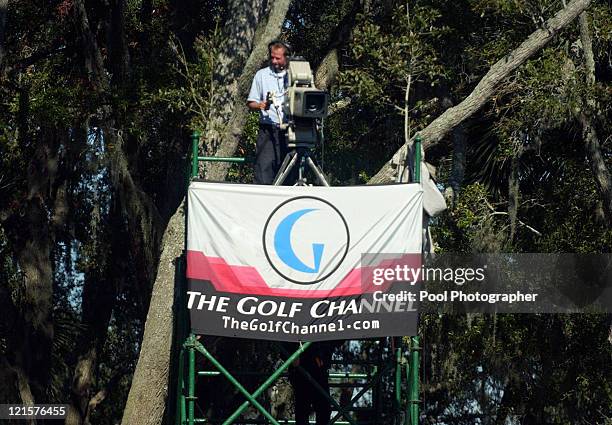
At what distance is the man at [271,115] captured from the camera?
37.0 feet

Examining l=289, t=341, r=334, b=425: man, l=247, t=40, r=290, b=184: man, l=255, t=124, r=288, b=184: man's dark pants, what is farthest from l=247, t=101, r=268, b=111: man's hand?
l=289, t=341, r=334, b=425: man

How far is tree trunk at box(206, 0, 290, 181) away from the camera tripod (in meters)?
2.85

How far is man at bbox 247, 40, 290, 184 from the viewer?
11.3 m

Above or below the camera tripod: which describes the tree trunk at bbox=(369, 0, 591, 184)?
above

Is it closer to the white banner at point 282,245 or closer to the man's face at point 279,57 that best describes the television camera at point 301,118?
the man's face at point 279,57

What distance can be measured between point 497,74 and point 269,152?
4.21 metres

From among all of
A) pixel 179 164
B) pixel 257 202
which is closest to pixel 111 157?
pixel 179 164

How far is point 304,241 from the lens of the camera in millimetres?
10547

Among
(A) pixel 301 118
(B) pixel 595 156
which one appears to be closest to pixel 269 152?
(A) pixel 301 118

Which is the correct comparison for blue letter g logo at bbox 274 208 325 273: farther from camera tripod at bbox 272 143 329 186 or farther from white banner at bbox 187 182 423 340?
camera tripod at bbox 272 143 329 186

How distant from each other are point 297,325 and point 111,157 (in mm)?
6975

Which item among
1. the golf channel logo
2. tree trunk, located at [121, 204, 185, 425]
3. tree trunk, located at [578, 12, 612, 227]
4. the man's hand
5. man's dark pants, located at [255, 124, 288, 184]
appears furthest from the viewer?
tree trunk, located at [578, 12, 612, 227]

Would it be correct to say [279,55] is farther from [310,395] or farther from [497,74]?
[497,74]

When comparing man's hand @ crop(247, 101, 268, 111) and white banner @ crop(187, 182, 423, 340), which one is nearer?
white banner @ crop(187, 182, 423, 340)
